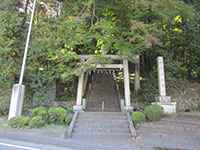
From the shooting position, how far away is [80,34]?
17500 mm

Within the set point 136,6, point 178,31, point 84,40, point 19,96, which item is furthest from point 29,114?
point 178,31

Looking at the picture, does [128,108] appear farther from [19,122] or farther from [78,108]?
[19,122]

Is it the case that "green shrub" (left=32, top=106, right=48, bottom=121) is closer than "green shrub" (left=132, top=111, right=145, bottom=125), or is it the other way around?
"green shrub" (left=132, top=111, right=145, bottom=125)

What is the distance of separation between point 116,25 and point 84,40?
6.32 ft

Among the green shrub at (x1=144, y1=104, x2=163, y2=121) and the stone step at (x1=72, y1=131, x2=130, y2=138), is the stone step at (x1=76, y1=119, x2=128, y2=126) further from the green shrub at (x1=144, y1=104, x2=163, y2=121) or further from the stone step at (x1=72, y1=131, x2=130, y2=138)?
the green shrub at (x1=144, y1=104, x2=163, y2=121)

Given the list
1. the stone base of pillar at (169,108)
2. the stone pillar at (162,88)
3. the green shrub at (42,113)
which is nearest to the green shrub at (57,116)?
the green shrub at (42,113)

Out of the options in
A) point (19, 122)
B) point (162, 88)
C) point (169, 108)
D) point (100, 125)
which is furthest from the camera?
point (162, 88)

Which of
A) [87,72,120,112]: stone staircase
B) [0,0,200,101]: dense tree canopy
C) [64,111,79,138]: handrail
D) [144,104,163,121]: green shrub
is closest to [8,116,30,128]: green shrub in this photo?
[64,111,79,138]: handrail

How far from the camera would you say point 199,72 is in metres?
23.3

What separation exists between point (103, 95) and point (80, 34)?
4552 millimetres

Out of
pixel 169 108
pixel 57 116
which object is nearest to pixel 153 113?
pixel 169 108

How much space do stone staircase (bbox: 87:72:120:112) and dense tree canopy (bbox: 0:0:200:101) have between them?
81.5 inches

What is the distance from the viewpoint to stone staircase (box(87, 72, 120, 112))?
18.7 meters

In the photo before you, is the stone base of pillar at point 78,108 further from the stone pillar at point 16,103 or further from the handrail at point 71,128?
the stone pillar at point 16,103
